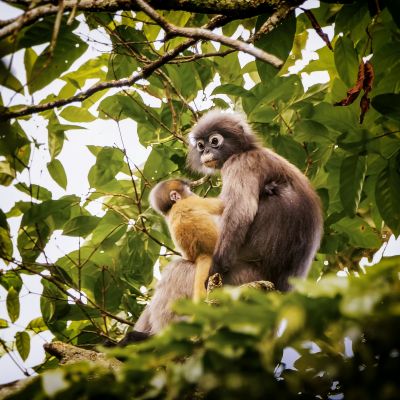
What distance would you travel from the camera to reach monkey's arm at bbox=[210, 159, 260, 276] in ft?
12.7

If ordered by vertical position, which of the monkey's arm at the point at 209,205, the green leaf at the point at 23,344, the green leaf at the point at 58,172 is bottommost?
the green leaf at the point at 23,344

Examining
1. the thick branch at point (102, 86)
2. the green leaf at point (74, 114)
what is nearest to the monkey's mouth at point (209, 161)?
the green leaf at point (74, 114)

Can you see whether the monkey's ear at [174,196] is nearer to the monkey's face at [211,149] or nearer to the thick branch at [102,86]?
the monkey's face at [211,149]

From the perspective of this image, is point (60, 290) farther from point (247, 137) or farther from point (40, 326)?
point (247, 137)

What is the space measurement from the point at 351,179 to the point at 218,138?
6.05 ft

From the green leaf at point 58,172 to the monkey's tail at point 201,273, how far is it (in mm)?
1279

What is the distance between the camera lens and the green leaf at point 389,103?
2.71 metres

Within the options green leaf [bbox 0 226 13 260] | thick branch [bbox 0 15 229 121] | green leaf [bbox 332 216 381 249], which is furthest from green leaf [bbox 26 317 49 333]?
green leaf [bbox 332 216 381 249]

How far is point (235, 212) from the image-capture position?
402cm

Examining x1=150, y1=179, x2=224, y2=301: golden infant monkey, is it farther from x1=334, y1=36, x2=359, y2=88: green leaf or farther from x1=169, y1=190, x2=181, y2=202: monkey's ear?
x1=334, y1=36, x2=359, y2=88: green leaf

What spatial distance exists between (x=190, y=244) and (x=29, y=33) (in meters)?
2.03

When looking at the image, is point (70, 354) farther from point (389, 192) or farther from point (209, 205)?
point (389, 192)

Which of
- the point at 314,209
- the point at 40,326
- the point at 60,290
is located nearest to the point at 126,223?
the point at 60,290

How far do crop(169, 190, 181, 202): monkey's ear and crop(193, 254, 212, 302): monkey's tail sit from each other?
28.2 inches
